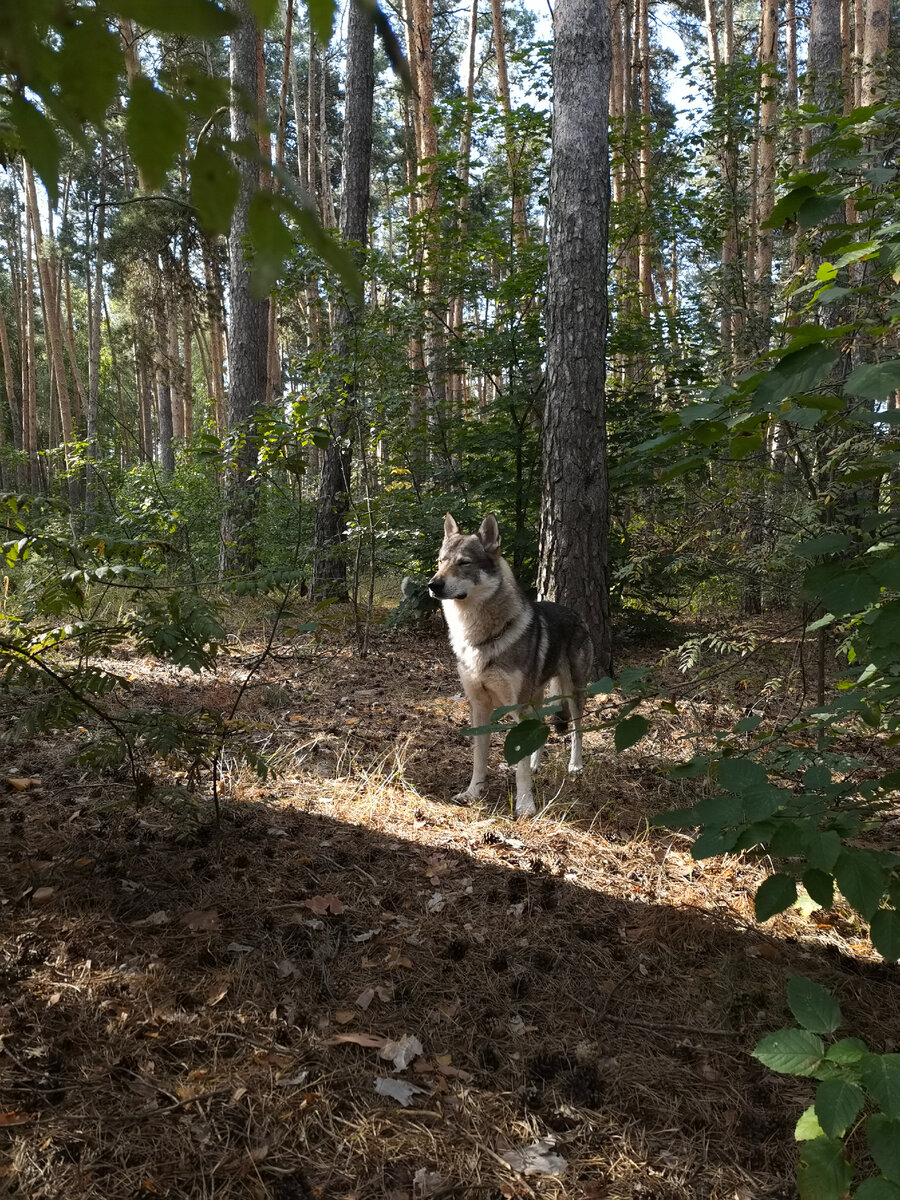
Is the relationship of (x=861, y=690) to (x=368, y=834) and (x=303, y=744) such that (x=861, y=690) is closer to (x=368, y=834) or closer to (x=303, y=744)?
(x=368, y=834)

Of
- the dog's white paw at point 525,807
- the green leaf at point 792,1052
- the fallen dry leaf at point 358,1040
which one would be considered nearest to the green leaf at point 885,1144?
the green leaf at point 792,1052

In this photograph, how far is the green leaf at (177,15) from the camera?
565mm

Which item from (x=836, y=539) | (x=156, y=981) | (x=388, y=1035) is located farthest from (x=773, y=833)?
(x=156, y=981)

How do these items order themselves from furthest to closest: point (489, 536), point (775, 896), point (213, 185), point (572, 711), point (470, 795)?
1. point (572, 711)
2. point (489, 536)
3. point (470, 795)
4. point (775, 896)
5. point (213, 185)

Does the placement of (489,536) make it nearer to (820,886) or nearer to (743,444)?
(743,444)

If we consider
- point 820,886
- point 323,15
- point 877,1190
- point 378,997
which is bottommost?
point 378,997

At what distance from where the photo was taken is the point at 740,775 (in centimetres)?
180

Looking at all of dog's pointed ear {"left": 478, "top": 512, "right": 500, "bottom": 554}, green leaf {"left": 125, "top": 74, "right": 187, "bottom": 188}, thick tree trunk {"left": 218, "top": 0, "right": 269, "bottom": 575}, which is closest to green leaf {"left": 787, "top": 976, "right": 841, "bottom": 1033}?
green leaf {"left": 125, "top": 74, "right": 187, "bottom": 188}

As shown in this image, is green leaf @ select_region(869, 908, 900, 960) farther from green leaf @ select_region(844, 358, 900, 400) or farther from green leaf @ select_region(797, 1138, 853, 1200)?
green leaf @ select_region(844, 358, 900, 400)

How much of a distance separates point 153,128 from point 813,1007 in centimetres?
182

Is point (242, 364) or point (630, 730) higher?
point (242, 364)

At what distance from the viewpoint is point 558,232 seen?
5773 mm

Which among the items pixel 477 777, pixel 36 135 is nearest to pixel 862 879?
pixel 36 135

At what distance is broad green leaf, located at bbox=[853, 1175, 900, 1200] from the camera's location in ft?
4.17
